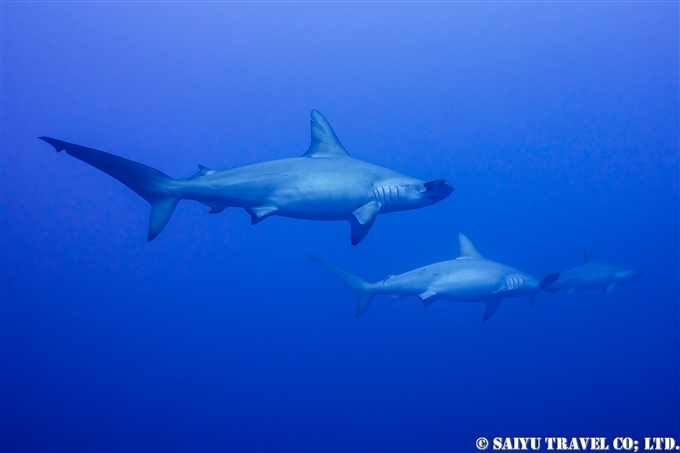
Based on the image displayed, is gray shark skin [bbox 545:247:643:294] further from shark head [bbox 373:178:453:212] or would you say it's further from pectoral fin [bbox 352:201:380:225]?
pectoral fin [bbox 352:201:380:225]

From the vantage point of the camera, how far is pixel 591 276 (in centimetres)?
969

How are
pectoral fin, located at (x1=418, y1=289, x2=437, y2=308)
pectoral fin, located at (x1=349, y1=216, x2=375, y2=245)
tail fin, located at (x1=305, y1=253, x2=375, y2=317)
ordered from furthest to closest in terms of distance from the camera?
tail fin, located at (x1=305, y1=253, x2=375, y2=317)
pectoral fin, located at (x1=418, y1=289, x2=437, y2=308)
pectoral fin, located at (x1=349, y1=216, x2=375, y2=245)

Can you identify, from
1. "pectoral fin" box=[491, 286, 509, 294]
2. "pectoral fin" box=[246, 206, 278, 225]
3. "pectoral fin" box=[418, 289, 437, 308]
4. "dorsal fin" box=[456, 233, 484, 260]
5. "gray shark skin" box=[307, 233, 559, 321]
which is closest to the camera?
"pectoral fin" box=[246, 206, 278, 225]

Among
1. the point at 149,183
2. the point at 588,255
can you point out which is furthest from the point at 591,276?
the point at 149,183

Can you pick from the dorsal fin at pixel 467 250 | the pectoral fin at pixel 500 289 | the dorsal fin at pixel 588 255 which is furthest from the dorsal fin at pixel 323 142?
the dorsal fin at pixel 588 255

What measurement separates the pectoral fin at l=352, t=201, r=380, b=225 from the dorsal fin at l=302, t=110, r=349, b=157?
0.77 m

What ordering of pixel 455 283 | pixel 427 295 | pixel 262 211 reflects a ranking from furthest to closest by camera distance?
pixel 455 283
pixel 427 295
pixel 262 211

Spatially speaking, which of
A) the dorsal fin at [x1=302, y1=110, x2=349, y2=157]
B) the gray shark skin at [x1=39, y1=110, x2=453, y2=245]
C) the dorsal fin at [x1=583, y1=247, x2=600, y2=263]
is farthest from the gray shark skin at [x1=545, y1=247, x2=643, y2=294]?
the dorsal fin at [x1=302, y1=110, x2=349, y2=157]

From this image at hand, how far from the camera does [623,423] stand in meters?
11.6

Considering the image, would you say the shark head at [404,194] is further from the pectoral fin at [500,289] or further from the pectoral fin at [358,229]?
the pectoral fin at [500,289]

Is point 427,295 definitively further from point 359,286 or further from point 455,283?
point 359,286

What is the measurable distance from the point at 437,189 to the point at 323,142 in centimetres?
144

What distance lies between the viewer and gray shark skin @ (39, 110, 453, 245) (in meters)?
4.38

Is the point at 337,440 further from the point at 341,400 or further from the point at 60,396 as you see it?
the point at 60,396
